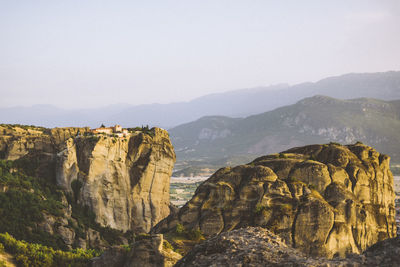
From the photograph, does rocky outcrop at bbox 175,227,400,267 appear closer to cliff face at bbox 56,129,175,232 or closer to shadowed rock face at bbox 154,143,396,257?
shadowed rock face at bbox 154,143,396,257

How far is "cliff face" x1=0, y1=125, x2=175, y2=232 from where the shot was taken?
6744 centimetres

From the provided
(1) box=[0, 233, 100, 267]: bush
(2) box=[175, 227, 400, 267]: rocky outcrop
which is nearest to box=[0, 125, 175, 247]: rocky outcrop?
(1) box=[0, 233, 100, 267]: bush

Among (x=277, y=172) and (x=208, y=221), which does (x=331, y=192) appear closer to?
(x=277, y=172)

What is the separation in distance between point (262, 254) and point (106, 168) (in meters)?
55.5

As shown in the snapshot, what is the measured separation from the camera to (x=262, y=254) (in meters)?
18.3

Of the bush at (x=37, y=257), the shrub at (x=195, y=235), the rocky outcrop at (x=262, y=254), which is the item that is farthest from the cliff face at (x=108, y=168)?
the rocky outcrop at (x=262, y=254)

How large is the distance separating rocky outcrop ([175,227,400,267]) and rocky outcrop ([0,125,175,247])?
150 ft

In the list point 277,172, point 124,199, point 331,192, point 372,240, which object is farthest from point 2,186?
point 372,240

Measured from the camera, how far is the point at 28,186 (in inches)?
2447

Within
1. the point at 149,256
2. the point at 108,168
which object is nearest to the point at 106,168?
the point at 108,168

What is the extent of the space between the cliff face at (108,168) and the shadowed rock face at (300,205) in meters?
33.0

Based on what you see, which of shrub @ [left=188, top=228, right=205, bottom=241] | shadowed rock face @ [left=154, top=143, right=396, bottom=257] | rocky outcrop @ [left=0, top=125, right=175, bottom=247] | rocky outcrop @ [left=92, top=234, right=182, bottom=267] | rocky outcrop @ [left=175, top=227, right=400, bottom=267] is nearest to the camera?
rocky outcrop @ [left=175, top=227, right=400, bottom=267]

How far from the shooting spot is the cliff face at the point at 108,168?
6744 centimetres

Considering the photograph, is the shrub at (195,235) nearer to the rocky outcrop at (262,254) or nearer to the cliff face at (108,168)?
the rocky outcrop at (262,254)
